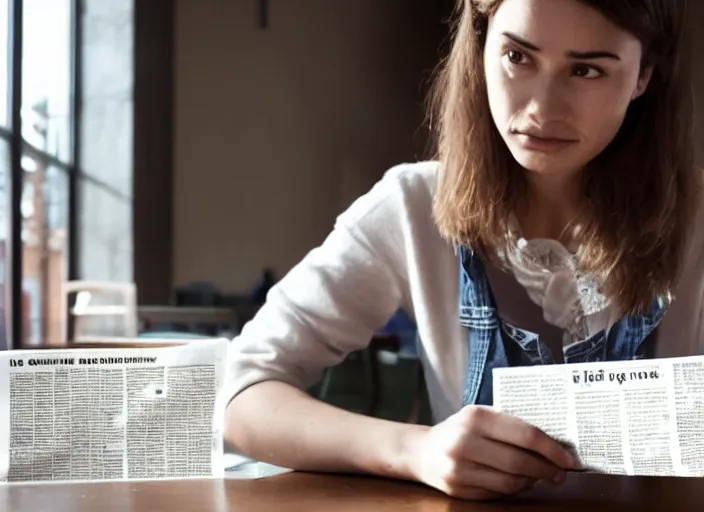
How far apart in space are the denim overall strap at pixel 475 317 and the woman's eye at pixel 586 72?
0.63 ft

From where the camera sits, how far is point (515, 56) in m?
0.70

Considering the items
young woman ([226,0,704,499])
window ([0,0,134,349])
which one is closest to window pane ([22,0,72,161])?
window ([0,0,134,349])

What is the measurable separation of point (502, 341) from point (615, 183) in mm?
199

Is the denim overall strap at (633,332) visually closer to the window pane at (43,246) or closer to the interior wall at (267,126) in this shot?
the window pane at (43,246)

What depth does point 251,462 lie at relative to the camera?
71cm

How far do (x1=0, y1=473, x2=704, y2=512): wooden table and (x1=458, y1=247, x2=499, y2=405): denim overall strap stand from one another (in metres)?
0.19

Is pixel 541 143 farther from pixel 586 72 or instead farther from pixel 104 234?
pixel 104 234

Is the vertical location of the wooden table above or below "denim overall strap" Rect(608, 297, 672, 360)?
below

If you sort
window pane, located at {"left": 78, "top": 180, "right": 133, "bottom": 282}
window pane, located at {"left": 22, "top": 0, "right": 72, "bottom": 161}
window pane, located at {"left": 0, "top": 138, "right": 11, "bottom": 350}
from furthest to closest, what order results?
window pane, located at {"left": 78, "top": 180, "right": 133, "bottom": 282}
window pane, located at {"left": 22, "top": 0, "right": 72, "bottom": 161}
window pane, located at {"left": 0, "top": 138, "right": 11, "bottom": 350}

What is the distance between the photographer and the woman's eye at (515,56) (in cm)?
70

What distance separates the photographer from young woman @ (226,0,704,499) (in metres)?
0.69

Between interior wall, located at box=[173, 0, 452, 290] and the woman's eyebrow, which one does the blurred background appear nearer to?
interior wall, located at box=[173, 0, 452, 290]

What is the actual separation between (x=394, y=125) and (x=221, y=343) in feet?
9.39

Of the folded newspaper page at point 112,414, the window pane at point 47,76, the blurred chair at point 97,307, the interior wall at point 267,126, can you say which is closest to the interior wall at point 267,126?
the interior wall at point 267,126
